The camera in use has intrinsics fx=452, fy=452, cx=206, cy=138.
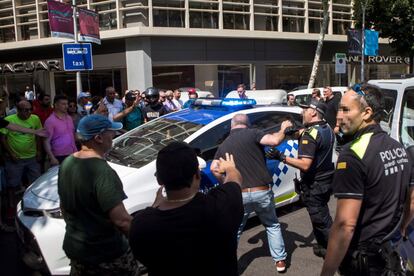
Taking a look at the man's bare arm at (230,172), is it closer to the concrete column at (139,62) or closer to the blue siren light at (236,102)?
the blue siren light at (236,102)

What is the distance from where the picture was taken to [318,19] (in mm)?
25938

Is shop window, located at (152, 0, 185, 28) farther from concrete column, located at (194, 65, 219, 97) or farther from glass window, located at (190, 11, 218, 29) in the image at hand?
concrete column, located at (194, 65, 219, 97)

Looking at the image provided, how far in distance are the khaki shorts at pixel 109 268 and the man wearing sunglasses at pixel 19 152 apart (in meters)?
3.89

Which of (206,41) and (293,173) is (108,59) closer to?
(206,41)

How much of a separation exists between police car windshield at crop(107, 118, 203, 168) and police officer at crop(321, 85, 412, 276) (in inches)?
105

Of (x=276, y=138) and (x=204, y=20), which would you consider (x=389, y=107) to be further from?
(x=204, y=20)

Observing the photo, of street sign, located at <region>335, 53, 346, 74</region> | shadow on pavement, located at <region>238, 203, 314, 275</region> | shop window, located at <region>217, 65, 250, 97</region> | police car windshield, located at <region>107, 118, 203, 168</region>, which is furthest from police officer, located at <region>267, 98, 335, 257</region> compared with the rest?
shop window, located at <region>217, 65, 250, 97</region>

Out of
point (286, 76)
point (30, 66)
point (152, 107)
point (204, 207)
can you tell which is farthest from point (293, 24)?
point (204, 207)

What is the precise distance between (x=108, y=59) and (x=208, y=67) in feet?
16.4

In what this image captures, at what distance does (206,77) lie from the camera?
23.3 m

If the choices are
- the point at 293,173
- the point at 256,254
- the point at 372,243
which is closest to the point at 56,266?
the point at 256,254

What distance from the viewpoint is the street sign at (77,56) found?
916 cm

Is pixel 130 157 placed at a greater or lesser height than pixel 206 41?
lesser

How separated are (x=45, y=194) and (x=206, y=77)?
19.3 meters
